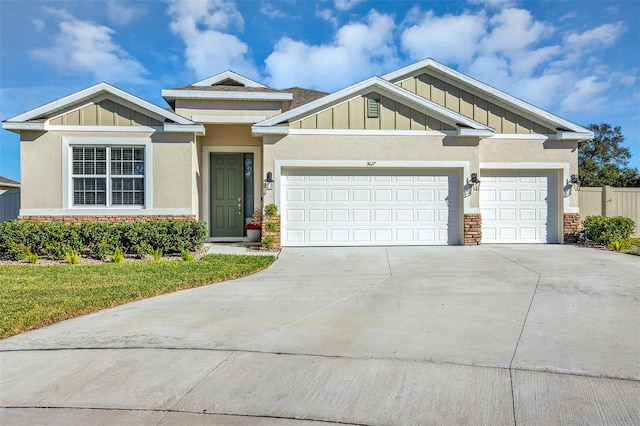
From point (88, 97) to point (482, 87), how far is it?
450 inches

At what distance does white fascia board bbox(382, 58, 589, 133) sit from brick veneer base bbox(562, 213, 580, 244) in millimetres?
2597

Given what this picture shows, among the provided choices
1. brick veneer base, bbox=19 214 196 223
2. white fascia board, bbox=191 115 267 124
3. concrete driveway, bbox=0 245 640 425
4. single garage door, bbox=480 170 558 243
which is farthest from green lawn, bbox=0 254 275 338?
single garage door, bbox=480 170 558 243

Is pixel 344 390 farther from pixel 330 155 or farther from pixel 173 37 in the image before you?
pixel 173 37

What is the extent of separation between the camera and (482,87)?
488 inches

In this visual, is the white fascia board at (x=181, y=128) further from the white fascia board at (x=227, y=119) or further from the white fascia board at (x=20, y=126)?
the white fascia board at (x=20, y=126)

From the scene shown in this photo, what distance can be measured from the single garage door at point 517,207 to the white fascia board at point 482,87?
1.60m

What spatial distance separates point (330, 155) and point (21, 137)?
833 centimetres

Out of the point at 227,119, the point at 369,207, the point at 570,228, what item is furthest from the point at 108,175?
the point at 570,228

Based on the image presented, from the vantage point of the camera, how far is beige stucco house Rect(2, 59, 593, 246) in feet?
35.6

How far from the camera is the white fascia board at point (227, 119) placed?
40.8 feet

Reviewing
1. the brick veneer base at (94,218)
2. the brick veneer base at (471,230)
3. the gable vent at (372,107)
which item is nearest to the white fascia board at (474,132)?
the brick veneer base at (471,230)

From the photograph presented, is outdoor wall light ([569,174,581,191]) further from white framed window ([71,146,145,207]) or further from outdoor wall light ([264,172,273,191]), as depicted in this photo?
white framed window ([71,146,145,207])

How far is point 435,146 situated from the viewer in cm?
1141


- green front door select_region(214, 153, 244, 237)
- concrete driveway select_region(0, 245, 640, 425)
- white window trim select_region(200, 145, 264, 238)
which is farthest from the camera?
green front door select_region(214, 153, 244, 237)
